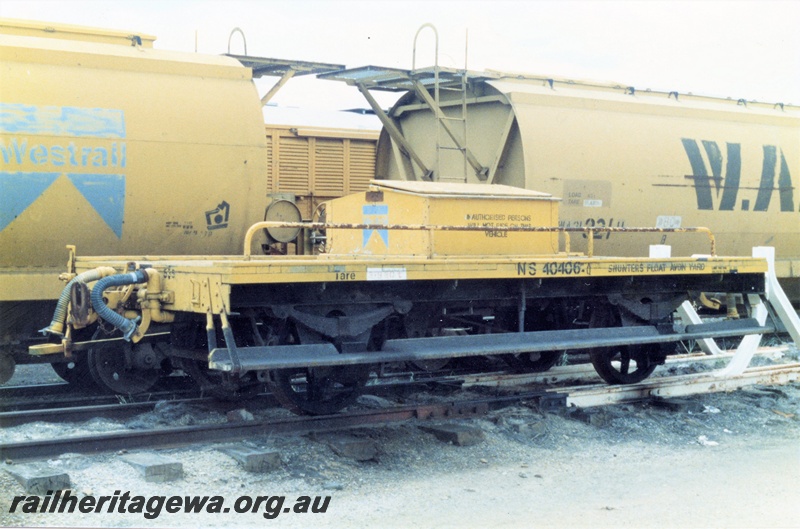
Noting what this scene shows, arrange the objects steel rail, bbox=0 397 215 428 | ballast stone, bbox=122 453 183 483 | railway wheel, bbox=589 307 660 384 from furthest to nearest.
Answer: railway wheel, bbox=589 307 660 384 < steel rail, bbox=0 397 215 428 < ballast stone, bbox=122 453 183 483

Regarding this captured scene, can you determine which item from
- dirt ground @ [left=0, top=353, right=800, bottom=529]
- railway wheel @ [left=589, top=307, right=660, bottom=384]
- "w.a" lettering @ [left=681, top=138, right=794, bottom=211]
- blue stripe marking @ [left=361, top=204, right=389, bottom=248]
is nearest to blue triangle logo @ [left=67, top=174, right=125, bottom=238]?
dirt ground @ [left=0, top=353, right=800, bottom=529]

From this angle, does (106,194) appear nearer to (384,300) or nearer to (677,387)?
(384,300)

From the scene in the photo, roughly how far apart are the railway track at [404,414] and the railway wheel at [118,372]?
2.23 meters

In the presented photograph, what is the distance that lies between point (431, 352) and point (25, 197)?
400 centimetres

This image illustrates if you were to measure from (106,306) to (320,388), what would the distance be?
1814mm

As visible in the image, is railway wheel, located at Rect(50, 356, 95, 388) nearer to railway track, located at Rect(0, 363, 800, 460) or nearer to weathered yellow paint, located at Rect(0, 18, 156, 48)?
railway track, located at Rect(0, 363, 800, 460)

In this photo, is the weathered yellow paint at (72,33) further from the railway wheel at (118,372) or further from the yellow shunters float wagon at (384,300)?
the railway wheel at (118,372)

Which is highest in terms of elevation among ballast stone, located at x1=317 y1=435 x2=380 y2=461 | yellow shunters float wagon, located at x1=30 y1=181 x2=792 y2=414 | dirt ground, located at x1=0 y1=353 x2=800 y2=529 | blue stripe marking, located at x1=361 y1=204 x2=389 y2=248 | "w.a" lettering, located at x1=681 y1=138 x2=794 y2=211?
"w.a" lettering, located at x1=681 y1=138 x2=794 y2=211

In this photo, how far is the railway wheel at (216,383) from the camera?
7750 millimetres

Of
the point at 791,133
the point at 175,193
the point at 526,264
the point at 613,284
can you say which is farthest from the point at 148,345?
the point at 791,133

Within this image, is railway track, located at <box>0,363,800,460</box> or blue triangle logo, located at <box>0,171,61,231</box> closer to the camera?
railway track, located at <box>0,363,800,460</box>

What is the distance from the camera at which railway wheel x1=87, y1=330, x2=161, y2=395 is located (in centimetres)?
877

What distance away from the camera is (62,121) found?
26.9 ft

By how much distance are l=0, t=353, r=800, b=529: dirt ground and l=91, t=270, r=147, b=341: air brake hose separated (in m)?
0.90
